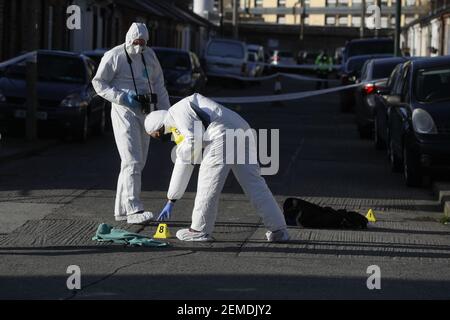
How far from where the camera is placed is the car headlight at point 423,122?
47.9 feet

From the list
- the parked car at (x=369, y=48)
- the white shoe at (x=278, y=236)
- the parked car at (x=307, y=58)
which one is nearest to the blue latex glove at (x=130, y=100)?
the white shoe at (x=278, y=236)

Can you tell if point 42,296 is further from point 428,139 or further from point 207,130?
point 428,139

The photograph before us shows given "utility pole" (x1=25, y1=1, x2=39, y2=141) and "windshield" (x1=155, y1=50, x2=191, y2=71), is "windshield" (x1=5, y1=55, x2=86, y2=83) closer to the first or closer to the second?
"utility pole" (x1=25, y1=1, x2=39, y2=141)

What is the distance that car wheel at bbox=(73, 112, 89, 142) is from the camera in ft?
66.3

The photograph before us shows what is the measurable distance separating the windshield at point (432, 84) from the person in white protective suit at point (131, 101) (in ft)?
16.0

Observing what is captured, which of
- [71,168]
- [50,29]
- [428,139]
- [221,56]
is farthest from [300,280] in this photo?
[221,56]

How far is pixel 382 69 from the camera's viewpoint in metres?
23.4

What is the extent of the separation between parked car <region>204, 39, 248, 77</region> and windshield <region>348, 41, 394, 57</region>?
26.7ft

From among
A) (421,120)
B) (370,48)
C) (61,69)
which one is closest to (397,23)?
(370,48)

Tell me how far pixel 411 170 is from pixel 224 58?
99.5 feet

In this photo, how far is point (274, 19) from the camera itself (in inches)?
4259

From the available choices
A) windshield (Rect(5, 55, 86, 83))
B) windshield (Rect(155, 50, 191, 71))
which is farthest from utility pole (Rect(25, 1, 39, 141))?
windshield (Rect(155, 50, 191, 71))

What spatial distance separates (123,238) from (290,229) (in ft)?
6.29

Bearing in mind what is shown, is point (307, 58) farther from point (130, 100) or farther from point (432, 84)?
point (130, 100)
